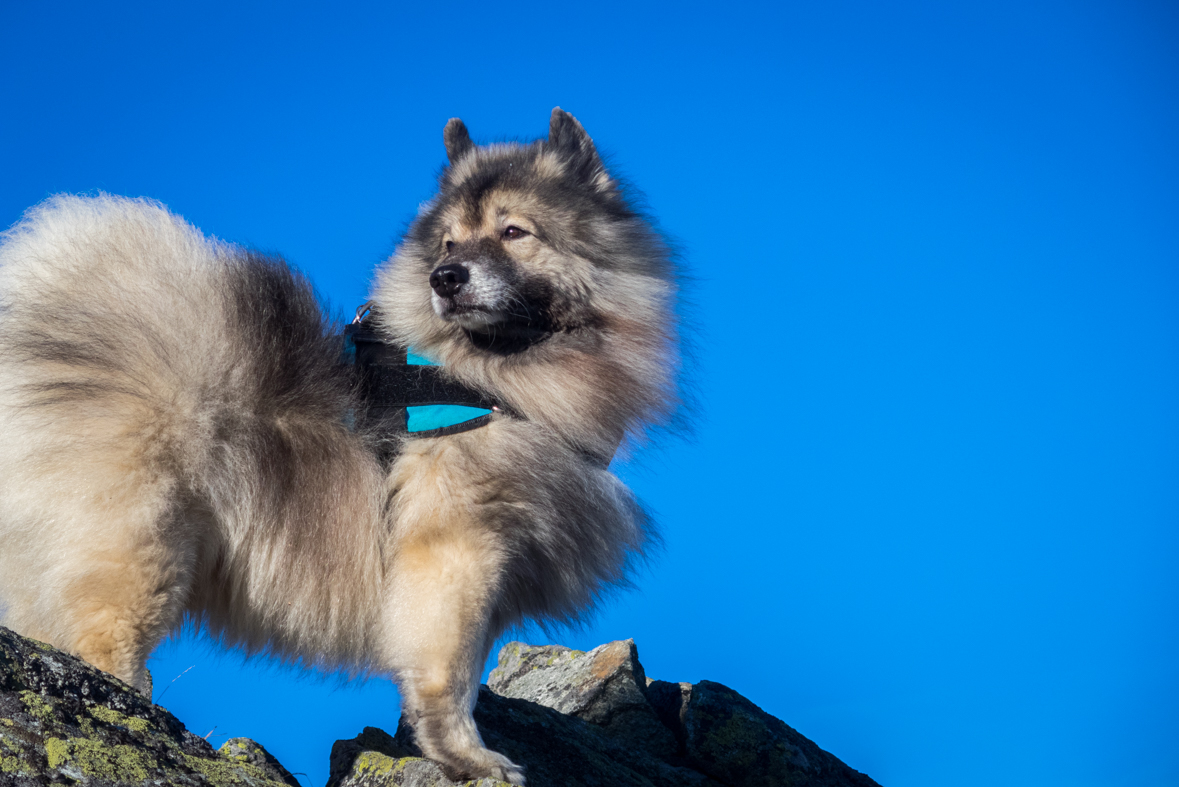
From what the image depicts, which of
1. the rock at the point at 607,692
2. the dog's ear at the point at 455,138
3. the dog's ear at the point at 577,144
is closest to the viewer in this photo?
the dog's ear at the point at 577,144

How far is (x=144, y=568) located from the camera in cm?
323

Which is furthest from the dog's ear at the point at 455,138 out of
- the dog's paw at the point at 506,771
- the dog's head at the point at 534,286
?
the dog's paw at the point at 506,771

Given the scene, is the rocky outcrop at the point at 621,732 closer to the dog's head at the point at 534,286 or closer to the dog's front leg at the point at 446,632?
the dog's front leg at the point at 446,632

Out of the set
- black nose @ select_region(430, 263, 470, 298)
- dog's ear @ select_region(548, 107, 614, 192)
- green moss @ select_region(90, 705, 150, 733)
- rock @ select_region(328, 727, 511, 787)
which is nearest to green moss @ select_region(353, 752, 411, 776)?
rock @ select_region(328, 727, 511, 787)

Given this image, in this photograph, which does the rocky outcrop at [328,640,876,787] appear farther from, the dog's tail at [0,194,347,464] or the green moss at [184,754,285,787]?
the dog's tail at [0,194,347,464]

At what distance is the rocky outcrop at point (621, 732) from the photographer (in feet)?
12.6

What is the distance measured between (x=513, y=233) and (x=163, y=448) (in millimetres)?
1707

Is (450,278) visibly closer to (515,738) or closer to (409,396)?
(409,396)

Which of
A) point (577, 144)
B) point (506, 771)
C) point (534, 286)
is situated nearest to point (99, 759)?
point (506, 771)

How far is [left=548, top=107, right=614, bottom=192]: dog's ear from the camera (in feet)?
14.3

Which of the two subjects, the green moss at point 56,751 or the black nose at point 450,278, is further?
the black nose at point 450,278

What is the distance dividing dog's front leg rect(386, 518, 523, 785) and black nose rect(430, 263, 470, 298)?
959 mm

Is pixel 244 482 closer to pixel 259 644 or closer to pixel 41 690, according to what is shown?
pixel 259 644

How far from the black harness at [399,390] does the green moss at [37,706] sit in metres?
1.72
